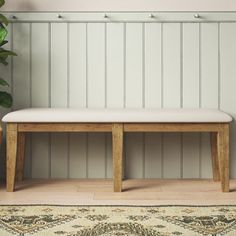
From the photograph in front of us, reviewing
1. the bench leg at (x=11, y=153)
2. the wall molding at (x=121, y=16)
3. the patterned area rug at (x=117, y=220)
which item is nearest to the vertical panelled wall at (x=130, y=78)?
the wall molding at (x=121, y=16)

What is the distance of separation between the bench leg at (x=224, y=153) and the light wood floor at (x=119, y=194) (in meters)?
0.07

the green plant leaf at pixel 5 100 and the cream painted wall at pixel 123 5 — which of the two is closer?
the green plant leaf at pixel 5 100

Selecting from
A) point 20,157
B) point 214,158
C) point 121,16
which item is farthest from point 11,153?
point 214,158

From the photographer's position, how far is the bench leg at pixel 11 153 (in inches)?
96.7

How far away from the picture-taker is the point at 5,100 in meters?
2.67

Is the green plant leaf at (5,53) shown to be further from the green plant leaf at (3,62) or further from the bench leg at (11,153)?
the bench leg at (11,153)

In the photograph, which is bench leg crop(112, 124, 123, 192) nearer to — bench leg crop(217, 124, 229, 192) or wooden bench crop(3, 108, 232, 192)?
wooden bench crop(3, 108, 232, 192)

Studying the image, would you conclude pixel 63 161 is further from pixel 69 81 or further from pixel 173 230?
pixel 173 230

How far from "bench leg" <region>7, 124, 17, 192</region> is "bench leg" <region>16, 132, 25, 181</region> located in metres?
0.24

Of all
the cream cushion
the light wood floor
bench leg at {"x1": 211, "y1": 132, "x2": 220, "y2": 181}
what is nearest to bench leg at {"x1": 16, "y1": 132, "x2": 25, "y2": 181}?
the light wood floor

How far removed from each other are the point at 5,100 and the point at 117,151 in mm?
780

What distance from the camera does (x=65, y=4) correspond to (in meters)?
2.87

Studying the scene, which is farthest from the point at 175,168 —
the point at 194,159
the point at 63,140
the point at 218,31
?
the point at 218,31

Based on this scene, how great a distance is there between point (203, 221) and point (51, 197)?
0.87 meters
